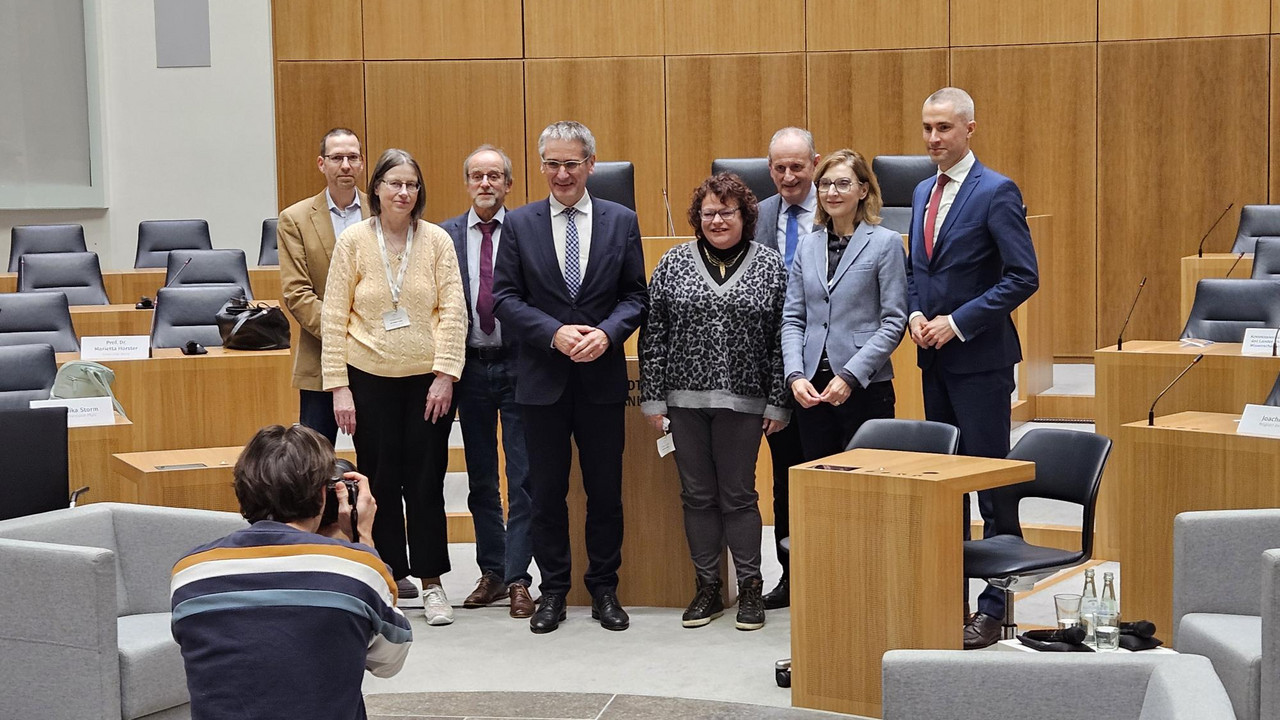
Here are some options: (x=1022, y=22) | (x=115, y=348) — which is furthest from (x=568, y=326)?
(x=1022, y=22)

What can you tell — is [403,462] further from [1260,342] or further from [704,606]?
[1260,342]

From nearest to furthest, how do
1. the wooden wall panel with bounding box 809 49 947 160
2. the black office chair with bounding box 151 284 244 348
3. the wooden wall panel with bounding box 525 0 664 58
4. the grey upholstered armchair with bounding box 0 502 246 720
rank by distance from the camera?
the grey upholstered armchair with bounding box 0 502 246 720 → the black office chair with bounding box 151 284 244 348 → the wooden wall panel with bounding box 809 49 947 160 → the wooden wall panel with bounding box 525 0 664 58

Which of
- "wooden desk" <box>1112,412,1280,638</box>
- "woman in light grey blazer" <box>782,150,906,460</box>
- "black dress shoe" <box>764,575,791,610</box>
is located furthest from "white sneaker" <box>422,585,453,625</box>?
"wooden desk" <box>1112,412,1280,638</box>

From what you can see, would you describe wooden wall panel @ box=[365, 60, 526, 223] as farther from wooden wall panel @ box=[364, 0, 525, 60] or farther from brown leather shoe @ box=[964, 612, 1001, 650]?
brown leather shoe @ box=[964, 612, 1001, 650]

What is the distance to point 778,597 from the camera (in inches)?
170

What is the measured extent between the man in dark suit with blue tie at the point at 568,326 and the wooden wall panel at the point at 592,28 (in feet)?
16.9

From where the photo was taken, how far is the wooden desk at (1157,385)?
4.34 meters

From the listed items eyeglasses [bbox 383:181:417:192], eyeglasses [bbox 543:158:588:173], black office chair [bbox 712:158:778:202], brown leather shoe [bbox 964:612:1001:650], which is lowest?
brown leather shoe [bbox 964:612:1001:650]

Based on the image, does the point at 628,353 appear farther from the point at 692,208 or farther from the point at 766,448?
the point at 692,208

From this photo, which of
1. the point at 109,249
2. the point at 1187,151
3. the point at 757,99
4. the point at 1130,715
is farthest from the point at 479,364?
the point at 109,249

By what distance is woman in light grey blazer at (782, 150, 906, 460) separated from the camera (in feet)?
12.7

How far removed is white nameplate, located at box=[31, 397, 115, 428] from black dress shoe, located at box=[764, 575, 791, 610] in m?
2.12

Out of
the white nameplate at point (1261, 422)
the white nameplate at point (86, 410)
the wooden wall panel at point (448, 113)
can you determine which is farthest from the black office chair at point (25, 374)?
the wooden wall panel at point (448, 113)

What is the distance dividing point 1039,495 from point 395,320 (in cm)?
193
